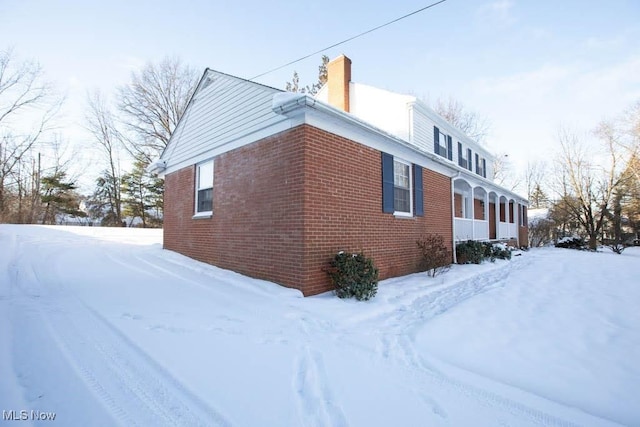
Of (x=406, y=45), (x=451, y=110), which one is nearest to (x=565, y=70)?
(x=406, y=45)

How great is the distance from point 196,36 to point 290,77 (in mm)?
19661

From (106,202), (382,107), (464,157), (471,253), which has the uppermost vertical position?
(382,107)

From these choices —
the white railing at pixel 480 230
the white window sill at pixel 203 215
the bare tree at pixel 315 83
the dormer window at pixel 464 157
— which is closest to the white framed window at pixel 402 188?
the white window sill at pixel 203 215

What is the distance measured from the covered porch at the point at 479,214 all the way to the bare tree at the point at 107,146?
94.2ft

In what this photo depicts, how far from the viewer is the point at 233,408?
224 centimetres

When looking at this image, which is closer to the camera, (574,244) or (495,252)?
(495,252)

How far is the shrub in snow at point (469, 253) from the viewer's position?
420 inches

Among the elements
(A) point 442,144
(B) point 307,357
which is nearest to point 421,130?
(A) point 442,144

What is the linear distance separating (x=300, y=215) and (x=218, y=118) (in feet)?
15.6

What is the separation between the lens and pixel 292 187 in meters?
5.69

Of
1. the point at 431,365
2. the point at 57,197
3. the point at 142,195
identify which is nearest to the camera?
the point at 431,365

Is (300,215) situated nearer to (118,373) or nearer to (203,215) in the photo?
(118,373)

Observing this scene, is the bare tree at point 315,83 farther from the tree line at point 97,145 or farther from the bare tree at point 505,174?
the bare tree at point 505,174

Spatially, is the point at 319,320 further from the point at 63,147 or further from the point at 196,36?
the point at 63,147
